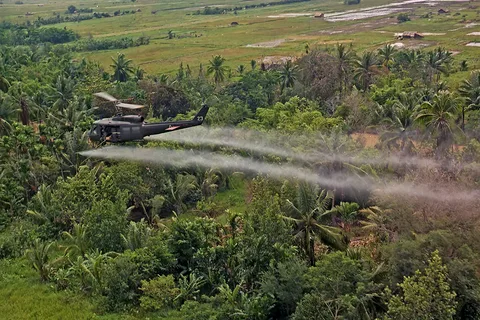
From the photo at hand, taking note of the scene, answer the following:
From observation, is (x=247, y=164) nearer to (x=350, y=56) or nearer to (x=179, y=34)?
(x=350, y=56)

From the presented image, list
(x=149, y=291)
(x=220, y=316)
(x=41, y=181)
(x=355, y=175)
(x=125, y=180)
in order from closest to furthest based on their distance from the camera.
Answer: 1. (x=220, y=316)
2. (x=149, y=291)
3. (x=355, y=175)
4. (x=125, y=180)
5. (x=41, y=181)

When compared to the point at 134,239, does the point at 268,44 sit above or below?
above

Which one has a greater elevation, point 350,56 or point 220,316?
point 350,56

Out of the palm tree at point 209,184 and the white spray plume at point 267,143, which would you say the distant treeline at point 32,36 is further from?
the palm tree at point 209,184

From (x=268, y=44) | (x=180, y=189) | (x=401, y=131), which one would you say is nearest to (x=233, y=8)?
(x=268, y=44)

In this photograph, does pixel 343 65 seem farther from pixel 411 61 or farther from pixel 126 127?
pixel 126 127

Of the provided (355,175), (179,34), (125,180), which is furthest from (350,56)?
(179,34)
